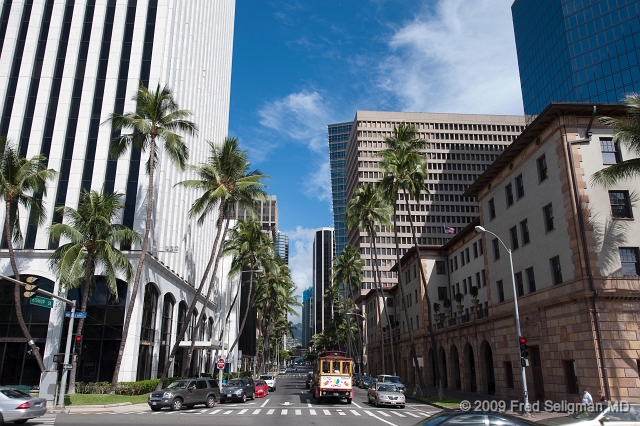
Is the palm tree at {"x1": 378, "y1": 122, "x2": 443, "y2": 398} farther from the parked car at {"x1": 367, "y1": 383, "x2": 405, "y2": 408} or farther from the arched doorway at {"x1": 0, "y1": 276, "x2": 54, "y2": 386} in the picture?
the arched doorway at {"x1": 0, "y1": 276, "x2": 54, "y2": 386}

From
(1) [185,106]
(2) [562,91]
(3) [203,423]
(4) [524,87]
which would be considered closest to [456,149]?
(4) [524,87]

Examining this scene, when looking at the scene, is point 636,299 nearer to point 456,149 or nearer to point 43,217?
point 43,217

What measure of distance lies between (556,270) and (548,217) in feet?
10.8

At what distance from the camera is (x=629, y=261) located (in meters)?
24.3

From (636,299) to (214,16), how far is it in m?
59.7

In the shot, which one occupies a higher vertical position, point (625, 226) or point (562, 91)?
point (562, 91)

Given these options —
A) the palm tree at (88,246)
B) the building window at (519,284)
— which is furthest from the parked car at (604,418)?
the palm tree at (88,246)

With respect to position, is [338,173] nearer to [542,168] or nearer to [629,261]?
[542,168]

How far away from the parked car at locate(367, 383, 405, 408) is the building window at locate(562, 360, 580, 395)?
32.3ft

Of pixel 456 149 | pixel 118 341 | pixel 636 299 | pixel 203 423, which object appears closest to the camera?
pixel 203 423

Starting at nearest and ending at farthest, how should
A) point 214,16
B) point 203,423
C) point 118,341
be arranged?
1. point 203,423
2. point 118,341
3. point 214,16

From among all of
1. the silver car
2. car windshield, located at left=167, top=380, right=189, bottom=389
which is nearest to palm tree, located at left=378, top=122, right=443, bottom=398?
car windshield, located at left=167, top=380, right=189, bottom=389

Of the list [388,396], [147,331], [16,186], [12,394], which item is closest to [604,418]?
[12,394]

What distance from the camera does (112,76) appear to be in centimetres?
3944
